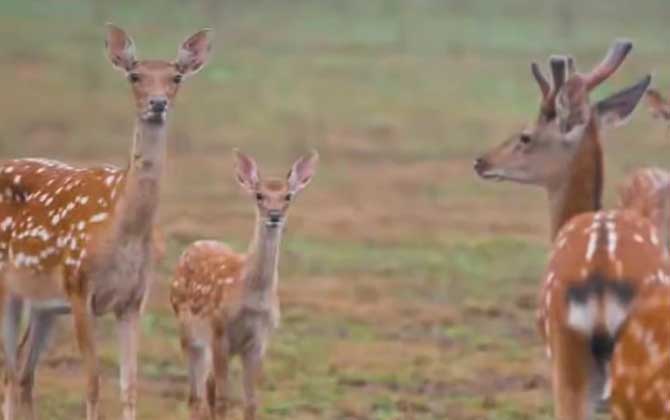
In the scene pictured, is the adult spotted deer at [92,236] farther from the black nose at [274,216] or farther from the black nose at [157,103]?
the black nose at [274,216]

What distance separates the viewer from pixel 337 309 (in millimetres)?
18359

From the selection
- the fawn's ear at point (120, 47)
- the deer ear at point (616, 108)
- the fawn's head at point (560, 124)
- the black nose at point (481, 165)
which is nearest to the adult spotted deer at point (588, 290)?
the fawn's head at point (560, 124)

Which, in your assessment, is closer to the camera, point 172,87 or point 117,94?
point 172,87

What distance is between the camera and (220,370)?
479 inches

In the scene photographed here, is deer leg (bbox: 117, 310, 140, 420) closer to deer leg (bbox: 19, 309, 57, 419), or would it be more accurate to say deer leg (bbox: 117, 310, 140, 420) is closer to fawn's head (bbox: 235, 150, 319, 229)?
deer leg (bbox: 19, 309, 57, 419)

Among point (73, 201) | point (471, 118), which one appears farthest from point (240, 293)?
point (471, 118)

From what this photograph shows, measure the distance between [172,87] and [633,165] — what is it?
17.5 m

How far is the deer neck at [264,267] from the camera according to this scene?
1228 centimetres

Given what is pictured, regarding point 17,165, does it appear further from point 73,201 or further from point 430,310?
point 430,310

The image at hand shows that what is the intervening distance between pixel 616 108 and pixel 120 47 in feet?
8.72

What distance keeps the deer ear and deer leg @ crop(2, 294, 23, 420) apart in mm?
3367

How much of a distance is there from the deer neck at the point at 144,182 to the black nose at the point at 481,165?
158 cm

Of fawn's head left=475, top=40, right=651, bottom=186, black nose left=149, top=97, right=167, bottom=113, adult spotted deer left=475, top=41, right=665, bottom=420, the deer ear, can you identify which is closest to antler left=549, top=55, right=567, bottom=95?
fawn's head left=475, top=40, right=651, bottom=186

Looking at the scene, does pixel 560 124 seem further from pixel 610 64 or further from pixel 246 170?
pixel 246 170
